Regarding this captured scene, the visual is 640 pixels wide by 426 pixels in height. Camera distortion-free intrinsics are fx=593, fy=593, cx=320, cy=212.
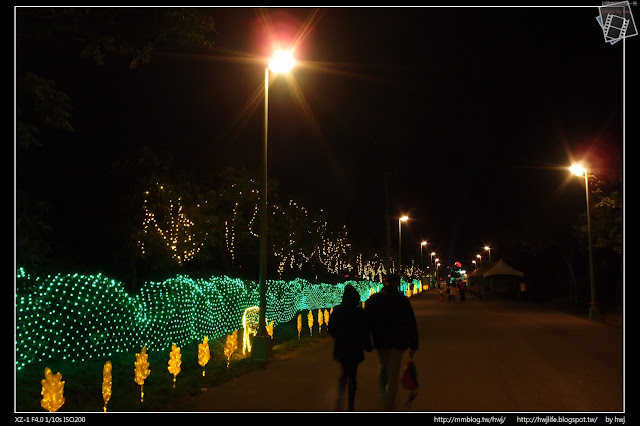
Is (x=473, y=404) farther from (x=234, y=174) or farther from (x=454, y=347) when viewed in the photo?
(x=234, y=174)

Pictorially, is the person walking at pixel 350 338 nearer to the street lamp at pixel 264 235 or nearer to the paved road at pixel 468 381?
the paved road at pixel 468 381

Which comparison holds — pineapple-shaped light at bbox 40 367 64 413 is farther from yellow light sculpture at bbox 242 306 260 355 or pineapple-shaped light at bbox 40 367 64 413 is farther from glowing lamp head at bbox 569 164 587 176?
glowing lamp head at bbox 569 164 587 176

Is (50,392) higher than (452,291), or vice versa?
(50,392)

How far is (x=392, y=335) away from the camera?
7.50m

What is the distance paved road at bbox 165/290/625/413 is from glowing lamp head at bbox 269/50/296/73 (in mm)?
6482

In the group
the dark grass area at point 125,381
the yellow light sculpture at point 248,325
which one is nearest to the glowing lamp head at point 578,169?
the yellow light sculpture at point 248,325

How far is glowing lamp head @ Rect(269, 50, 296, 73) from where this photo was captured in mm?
13000

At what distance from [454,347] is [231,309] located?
234 inches

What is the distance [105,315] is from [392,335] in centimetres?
578

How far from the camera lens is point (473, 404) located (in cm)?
820

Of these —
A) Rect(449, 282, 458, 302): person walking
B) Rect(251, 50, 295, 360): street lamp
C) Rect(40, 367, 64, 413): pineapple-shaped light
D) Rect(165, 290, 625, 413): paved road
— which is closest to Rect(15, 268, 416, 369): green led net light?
Rect(251, 50, 295, 360): street lamp

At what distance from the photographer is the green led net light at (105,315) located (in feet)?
31.6

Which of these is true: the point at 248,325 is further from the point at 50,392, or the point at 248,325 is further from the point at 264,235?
the point at 50,392

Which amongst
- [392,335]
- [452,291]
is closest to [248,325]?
[392,335]
